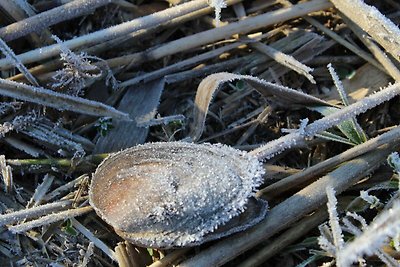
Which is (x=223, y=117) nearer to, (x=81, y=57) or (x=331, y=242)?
(x=81, y=57)

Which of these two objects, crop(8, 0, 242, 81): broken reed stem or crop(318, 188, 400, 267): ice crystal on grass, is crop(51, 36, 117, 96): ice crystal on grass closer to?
crop(8, 0, 242, 81): broken reed stem

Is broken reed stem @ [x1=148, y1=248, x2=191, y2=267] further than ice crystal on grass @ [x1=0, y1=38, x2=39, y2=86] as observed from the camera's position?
No

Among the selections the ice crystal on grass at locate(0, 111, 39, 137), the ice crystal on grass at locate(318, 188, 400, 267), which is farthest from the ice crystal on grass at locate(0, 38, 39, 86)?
the ice crystal on grass at locate(318, 188, 400, 267)

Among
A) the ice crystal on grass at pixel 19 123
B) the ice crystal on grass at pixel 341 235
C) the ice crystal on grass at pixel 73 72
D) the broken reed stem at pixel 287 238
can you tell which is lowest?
the broken reed stem at pixel 287 238

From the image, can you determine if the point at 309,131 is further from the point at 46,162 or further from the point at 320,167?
the point at 46,162

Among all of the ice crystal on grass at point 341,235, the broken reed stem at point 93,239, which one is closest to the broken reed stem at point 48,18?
the broken reed stem at point 93,239

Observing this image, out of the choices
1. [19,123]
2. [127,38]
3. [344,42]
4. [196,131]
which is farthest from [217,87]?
[19,123]

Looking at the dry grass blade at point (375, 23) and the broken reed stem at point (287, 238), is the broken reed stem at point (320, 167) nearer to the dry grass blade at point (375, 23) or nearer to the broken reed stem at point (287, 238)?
the broken reed stem at point (287, 238)
